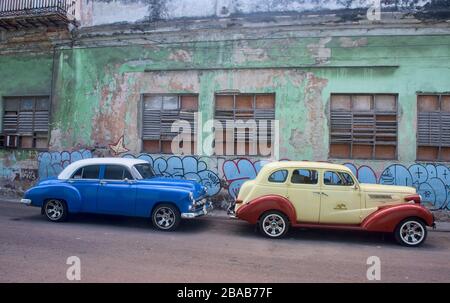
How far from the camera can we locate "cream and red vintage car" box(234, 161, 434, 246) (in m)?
8.07

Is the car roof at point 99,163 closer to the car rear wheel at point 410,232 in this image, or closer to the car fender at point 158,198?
the car fender at point 158,198

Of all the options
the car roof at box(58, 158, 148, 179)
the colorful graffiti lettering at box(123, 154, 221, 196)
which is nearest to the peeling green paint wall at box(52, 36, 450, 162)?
the colorful graffiti lettering at box(123, 154, 221, 196)

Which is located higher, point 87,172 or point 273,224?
point 87,172

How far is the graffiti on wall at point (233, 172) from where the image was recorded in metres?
10.8

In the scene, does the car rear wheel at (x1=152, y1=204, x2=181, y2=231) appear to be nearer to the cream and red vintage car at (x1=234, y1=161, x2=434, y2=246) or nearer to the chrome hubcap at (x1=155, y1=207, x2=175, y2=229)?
the chrome hubcap at (x1=155, y1=207, x2=175, y2=229)

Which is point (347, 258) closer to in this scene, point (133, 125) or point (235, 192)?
point (235, 192)

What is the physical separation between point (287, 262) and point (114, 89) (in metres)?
9.20

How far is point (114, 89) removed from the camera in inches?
510

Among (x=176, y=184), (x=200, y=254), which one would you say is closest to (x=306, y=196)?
(x=200, y=254)

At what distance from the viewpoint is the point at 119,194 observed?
8.90 meters

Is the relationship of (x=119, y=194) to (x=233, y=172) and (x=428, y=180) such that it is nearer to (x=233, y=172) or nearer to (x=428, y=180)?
(x=233, y=172)

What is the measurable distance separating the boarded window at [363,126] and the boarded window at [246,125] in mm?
1993

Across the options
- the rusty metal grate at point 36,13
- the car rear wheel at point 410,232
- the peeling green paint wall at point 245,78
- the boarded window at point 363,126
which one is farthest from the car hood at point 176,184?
the rusty metal grate at point 36,13

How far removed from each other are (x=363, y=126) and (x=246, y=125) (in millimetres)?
3628
